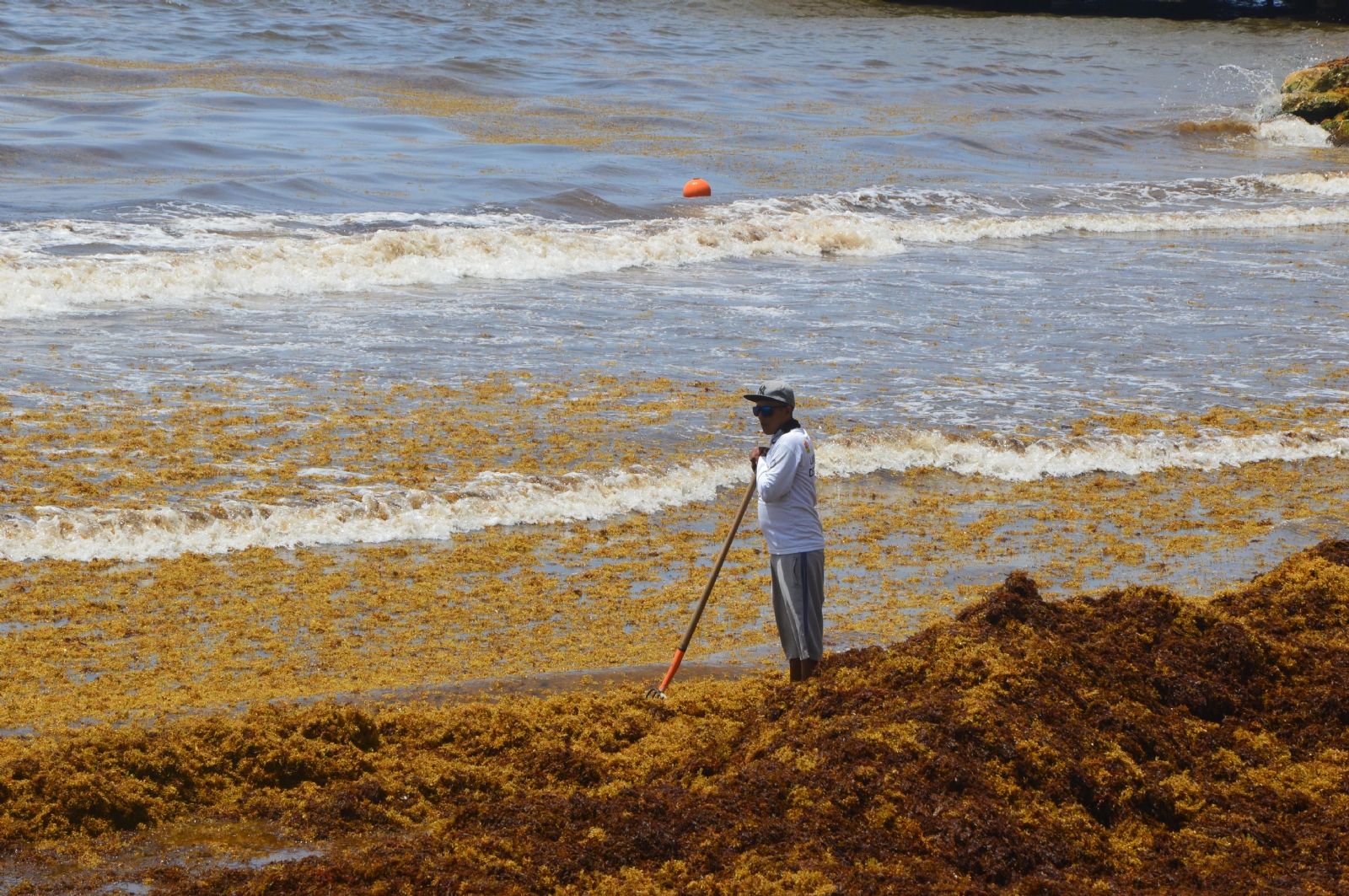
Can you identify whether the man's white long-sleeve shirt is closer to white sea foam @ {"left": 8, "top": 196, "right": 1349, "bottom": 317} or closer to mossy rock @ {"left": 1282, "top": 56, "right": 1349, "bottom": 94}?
white sea foam @ {"left": 8, "top": 196, "right": 1349, "bottom": 317}

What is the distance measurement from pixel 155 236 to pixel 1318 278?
669 inches

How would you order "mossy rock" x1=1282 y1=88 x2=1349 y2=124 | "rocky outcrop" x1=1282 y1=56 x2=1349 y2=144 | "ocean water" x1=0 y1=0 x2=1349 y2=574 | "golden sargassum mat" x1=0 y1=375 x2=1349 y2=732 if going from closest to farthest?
"golden sargassum mat" x1=0 y1=375 x2=1349 y2=732 < "ocean water" x1=0 y1=0 x2=1349 y2=574 < "rocky outcrop" x1=1282 y1=56 x2=1349 y2=144 < "mossy rock" x1=1282 y1=88 x2=1349 y2=124

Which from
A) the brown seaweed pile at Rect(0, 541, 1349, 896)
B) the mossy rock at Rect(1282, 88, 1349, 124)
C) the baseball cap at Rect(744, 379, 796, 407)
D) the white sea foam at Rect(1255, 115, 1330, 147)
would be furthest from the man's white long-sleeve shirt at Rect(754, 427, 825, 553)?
the mossy rock at Rect(1282, 88, 1349, 124)

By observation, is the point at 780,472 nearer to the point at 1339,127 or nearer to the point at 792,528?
the point at 792,528

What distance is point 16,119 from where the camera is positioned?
1032 inches

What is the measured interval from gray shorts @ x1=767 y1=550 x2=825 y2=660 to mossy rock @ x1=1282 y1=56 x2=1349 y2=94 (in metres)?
40.8

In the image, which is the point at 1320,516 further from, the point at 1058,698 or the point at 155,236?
the point at 155,236

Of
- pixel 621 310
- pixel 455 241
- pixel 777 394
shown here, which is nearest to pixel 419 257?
pixel 455 241

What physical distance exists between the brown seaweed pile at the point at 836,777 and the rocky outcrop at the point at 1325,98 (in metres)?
39.3

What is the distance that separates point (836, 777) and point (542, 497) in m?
4.51

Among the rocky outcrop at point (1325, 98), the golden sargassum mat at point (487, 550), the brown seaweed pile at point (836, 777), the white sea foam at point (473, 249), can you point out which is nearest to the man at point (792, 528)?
the brown seaweed pile at point (836, 777)

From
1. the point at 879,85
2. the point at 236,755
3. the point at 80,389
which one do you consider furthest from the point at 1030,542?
the point at 879,85

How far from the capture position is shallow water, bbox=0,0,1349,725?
900 centimetres

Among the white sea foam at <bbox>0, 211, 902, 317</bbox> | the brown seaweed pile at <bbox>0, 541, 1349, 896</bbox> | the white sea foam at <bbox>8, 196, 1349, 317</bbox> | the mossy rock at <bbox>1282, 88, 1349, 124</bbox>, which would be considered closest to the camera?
the brown seaweed pile at <bbox>0, 541, 1349, 896</bbox>
